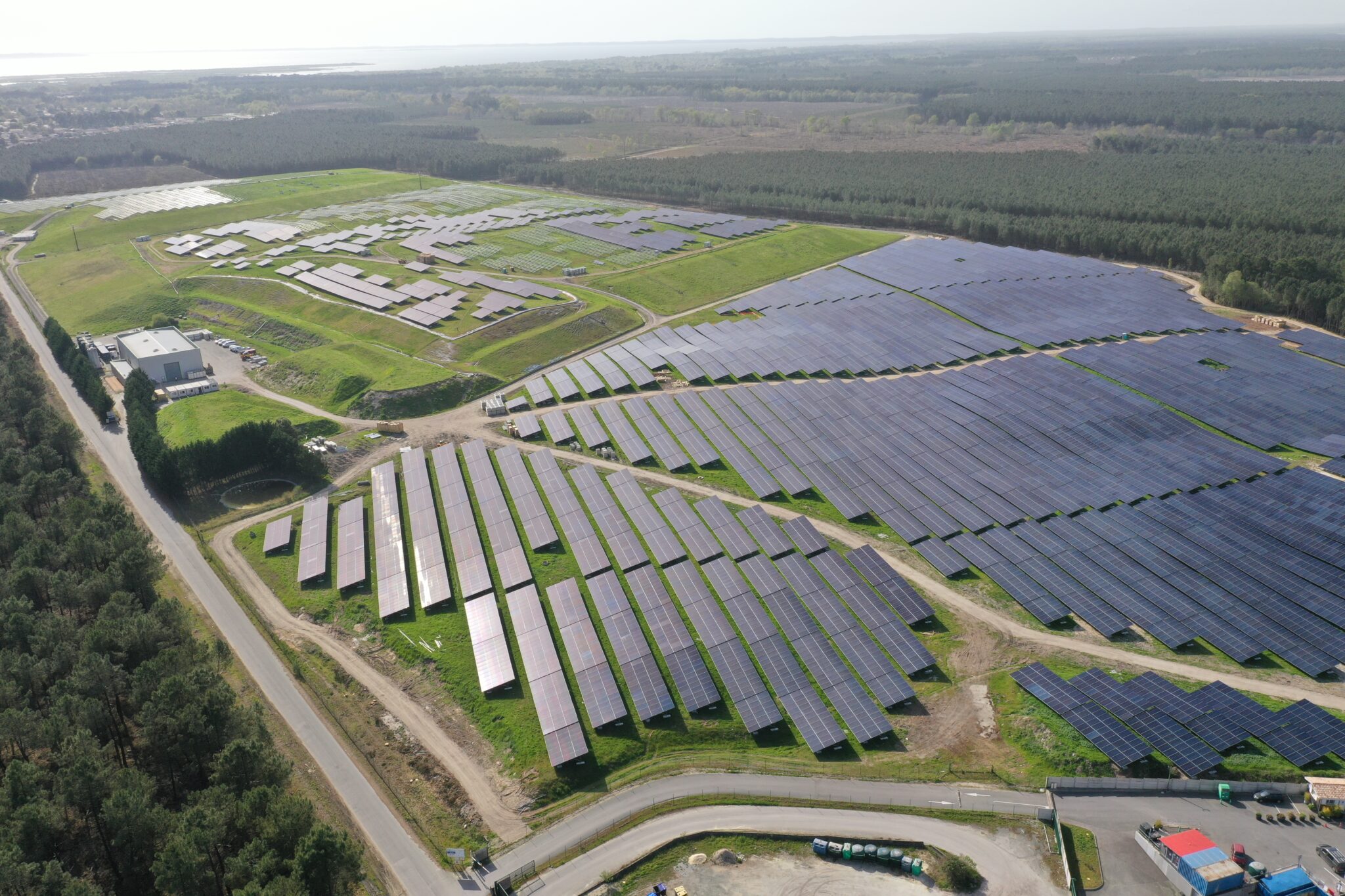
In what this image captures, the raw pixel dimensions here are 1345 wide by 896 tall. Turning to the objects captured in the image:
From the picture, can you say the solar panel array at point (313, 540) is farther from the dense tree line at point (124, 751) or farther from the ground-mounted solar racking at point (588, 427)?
the ground-mounted solar racking at point (588, 427)

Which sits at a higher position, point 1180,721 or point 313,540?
point 313,540

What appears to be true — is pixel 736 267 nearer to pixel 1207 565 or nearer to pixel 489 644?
pixel 1207 565

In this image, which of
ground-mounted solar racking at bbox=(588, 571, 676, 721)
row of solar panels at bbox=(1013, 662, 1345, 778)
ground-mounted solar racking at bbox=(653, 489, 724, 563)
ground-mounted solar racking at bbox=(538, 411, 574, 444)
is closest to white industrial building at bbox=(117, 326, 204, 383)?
ground-mounted solar racking at bbox=(538, 411, 574, 444)

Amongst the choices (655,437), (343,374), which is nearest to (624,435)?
(655,437)

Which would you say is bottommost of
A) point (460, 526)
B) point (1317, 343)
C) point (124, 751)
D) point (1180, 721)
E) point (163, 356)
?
point (124, 751)

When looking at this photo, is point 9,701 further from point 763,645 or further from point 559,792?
point 763,645

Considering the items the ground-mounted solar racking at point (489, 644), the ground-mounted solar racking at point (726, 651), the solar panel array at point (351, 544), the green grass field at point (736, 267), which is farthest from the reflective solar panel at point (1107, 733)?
the green grass field at point (736, 267)

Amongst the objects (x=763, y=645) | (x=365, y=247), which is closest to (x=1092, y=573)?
(x=763, y=645)
